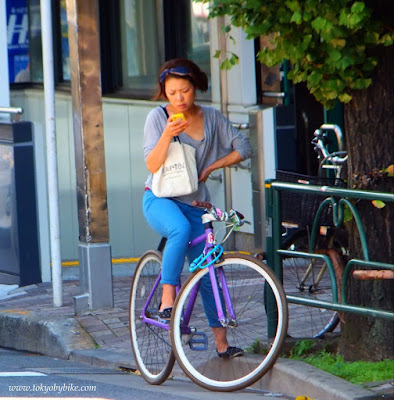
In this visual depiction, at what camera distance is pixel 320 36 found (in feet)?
18.3

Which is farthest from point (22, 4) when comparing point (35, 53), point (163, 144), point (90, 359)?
point (163, 144)

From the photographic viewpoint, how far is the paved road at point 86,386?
5.83 metres

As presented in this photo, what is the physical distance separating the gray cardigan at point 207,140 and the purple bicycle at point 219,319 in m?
0.26

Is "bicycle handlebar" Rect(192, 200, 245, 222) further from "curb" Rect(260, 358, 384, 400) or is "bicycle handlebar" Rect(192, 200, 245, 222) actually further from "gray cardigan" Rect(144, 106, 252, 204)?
"curb" Rect(260, 358, 384, 400)

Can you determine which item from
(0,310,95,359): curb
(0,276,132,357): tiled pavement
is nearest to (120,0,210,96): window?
(0,276,132,357): tiled pavement

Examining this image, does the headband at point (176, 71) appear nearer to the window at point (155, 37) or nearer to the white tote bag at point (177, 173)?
the white tote bag at point (177, 173)

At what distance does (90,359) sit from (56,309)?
1378 mm

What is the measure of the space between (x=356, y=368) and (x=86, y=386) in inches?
60.0

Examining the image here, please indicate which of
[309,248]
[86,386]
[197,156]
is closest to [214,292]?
[309,248]

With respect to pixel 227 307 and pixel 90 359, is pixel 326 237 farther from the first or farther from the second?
pixel 90 359

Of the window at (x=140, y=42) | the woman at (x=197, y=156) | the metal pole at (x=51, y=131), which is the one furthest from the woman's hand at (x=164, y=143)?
the window at (x=140, y=42)

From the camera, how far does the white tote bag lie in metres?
6.09

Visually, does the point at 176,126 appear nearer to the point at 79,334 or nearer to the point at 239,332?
the point at 239,332

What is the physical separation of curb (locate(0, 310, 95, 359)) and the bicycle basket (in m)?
1.98
